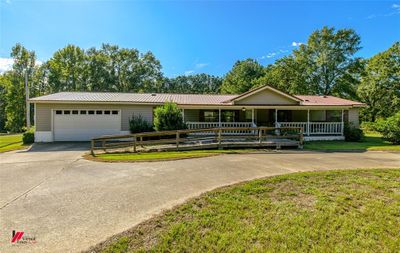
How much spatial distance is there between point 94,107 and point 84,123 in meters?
1.38

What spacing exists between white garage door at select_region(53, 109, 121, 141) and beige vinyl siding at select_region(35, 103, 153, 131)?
291mm

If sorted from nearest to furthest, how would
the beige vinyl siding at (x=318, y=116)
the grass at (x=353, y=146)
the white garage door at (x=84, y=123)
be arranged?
the grass at (x=353, y=146) → the white garage door at (x=84, y=123) → the beige vinyl siding at (x=318, y=116)

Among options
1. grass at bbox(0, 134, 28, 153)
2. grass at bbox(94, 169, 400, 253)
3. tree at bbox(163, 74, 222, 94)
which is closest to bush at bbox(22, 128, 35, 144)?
grass at bbox(0, 134, 28, 153)

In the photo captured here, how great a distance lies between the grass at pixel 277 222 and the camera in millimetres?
2762

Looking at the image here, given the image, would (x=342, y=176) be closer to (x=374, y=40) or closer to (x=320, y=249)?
(x=320, y=249)

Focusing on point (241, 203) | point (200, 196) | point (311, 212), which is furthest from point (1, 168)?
point (311, 212)

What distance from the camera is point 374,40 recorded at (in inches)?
1146

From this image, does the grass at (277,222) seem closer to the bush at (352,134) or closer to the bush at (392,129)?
the bush at (392,129)

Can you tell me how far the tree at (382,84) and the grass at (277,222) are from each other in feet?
107

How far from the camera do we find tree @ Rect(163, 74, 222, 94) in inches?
2640

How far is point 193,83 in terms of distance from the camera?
70.6 m

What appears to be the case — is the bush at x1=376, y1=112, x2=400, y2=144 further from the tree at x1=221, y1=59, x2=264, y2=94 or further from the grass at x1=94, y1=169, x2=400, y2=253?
the tree at x1=221, y1=59, x2=264, y2=94

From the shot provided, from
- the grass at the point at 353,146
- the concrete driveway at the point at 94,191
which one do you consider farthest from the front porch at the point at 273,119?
the concrete driveway at the point at 94,191

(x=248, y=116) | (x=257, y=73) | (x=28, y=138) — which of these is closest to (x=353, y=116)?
(x=248, y=116)
